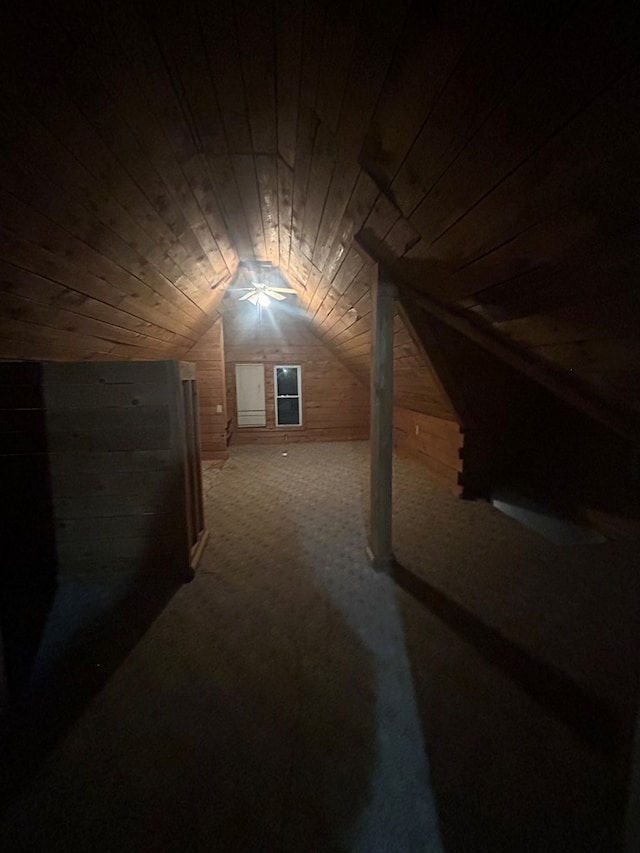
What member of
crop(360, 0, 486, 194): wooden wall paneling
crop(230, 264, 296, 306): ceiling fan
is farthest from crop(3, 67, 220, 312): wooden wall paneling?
crop(230, 264, 296, 306): ceiling fan

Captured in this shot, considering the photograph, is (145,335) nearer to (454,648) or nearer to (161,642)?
(161,642)

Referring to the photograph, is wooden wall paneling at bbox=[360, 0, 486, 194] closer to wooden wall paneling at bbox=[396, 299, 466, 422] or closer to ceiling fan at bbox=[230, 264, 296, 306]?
wooden wall paneling at bbox=[396, 299, 466, 422]

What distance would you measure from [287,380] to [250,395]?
754 mm

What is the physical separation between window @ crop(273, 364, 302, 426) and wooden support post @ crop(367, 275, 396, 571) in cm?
432

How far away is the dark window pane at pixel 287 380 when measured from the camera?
21.1ft

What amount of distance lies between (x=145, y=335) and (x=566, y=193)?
3145 millimetres

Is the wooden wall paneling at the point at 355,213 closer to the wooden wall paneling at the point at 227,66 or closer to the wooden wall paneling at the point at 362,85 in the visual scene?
the wooden wall paneling at the point at 362,85

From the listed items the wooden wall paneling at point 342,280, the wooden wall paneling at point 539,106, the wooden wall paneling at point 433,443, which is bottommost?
the wooden wall paneling at point 433,443

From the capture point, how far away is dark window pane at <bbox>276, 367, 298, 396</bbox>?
253 inches

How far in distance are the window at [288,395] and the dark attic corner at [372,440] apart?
3.46 metres

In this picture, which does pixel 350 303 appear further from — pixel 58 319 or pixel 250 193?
pixel 58 319

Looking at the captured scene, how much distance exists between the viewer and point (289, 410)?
650 centimetres

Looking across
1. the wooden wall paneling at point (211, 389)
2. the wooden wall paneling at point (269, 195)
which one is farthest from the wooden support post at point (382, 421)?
the wooden wall paneling at point (211, 389)

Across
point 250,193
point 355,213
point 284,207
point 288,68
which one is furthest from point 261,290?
point 288,68
